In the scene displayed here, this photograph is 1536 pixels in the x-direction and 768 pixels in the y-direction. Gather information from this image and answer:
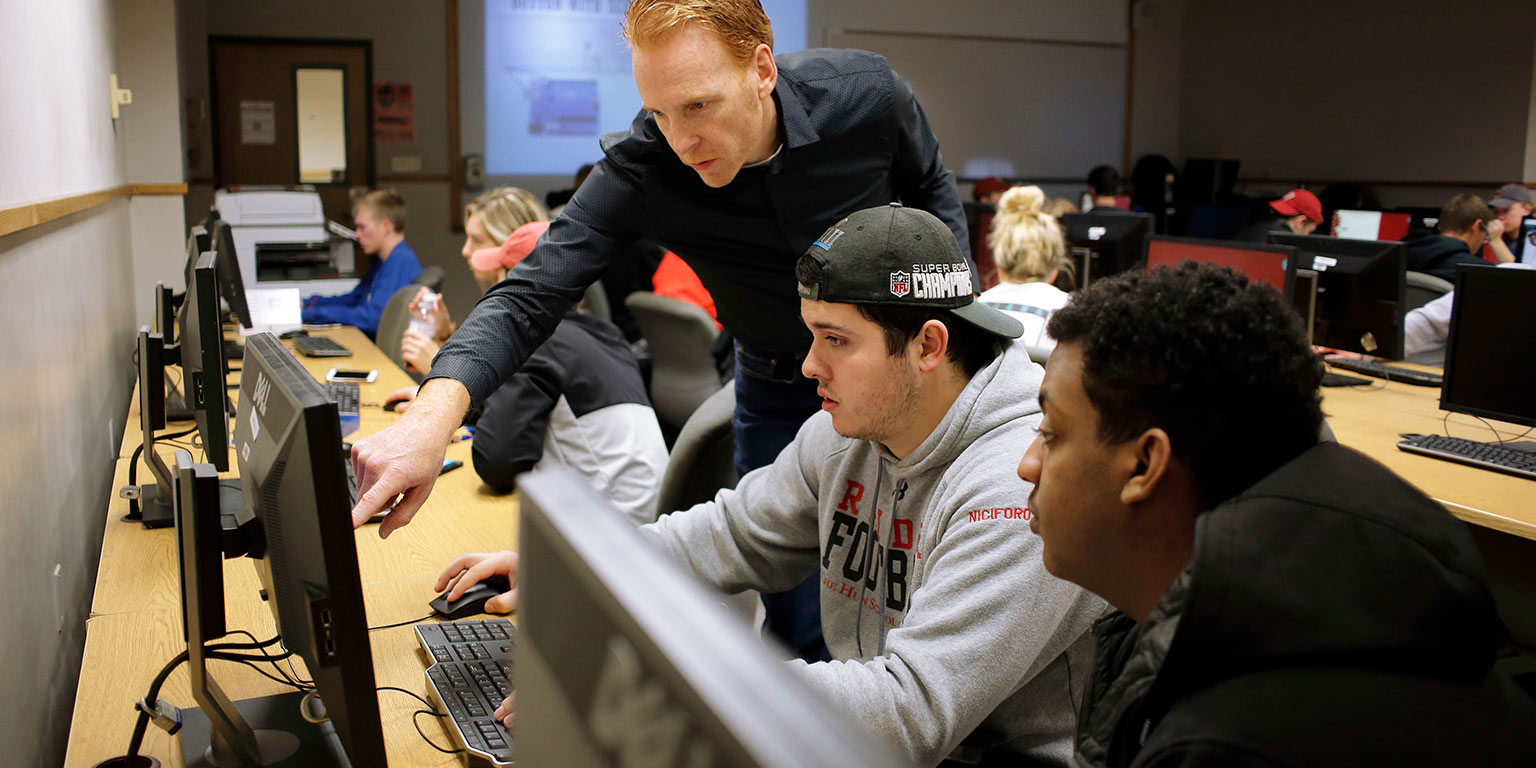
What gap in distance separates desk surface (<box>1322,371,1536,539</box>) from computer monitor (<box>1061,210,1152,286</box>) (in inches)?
60.0

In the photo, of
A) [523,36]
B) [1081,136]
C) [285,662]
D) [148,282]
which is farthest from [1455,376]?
[1081,136]

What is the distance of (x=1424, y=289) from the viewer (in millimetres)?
4367

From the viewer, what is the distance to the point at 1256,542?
2.33 ft

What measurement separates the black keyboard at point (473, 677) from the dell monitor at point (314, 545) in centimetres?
20

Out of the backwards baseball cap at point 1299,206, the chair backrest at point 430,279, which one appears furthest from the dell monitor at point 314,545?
the backwards baseball cap at point 1299,206

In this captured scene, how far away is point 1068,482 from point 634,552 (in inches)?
21.3

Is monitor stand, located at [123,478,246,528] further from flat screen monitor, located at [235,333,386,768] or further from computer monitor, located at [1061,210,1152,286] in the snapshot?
computer monitor, located at [1061,210,1152,286]

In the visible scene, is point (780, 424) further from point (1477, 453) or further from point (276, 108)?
point (276, 108)

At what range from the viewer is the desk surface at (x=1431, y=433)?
7.57ft

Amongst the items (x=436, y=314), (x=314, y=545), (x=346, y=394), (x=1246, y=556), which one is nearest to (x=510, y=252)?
(x=346, y=394)

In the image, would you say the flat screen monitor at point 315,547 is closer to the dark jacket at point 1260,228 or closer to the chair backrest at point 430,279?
the chair backrest at point 430,279

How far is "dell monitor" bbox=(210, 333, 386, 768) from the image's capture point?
939mm

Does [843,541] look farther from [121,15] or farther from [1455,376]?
[121,15]

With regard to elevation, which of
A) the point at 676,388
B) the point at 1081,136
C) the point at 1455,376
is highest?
the point at 1081,136
